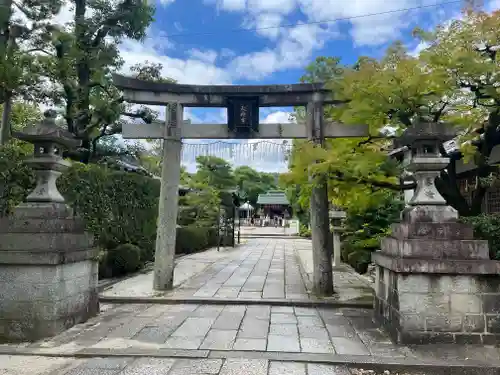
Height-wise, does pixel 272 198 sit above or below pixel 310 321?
above

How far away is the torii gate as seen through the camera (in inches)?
306

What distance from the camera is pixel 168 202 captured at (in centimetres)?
789

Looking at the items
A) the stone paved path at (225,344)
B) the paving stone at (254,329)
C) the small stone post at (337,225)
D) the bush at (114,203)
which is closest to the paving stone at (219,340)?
the stone paved path at (225,344)

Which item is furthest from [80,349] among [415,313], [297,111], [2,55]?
[297,111]

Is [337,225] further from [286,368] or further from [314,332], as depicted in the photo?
[286,368]

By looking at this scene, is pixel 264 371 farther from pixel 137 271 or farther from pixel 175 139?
pixel 137 271

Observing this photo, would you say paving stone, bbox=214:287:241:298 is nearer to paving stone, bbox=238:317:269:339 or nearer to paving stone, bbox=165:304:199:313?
paving stone, bbox=165:304:199:313

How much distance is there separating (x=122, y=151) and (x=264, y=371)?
36.2ft

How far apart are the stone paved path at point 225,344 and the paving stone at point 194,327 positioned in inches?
0.5

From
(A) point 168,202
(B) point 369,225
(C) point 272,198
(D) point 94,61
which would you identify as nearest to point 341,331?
(A) point 168,202

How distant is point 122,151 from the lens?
524 inches

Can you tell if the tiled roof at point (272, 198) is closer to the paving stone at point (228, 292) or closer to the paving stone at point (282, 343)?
the paving stone at point (228, 292)

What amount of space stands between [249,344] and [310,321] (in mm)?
1474

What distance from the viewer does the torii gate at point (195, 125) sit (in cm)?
776
